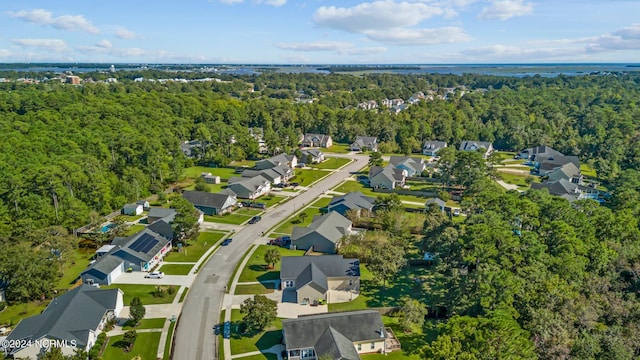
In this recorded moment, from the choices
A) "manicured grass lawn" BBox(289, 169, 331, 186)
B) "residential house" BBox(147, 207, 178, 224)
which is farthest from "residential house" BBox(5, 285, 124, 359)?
"manicured grass lawn" BBox(289, 169, 331, 186)

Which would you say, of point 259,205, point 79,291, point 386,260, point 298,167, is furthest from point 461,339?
point 298,167

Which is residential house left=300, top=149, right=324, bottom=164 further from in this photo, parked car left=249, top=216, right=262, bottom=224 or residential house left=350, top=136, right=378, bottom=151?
parked car left=249, top=216, right=262, bottom=224

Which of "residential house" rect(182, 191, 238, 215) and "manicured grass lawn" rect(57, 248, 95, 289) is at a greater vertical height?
"residential house" rect(182, 191, 238, 215)

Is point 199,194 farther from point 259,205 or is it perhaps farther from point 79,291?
point 79,291

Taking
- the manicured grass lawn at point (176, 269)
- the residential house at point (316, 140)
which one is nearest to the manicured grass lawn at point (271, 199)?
the manicured grass lawn at point (176, 269)

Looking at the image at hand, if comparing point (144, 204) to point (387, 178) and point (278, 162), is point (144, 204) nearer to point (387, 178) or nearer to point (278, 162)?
point (278, 162)
